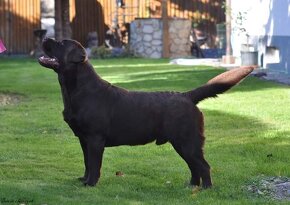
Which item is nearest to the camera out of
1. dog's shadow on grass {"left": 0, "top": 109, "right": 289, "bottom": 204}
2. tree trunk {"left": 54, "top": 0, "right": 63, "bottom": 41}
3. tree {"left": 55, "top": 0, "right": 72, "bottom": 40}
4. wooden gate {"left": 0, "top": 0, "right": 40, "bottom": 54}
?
dog's shadow on grass {"left": 0, "top": 109, "right": 289, "bottom": 204}

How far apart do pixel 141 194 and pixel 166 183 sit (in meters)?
0.54

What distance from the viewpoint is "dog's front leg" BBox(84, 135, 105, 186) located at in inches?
256

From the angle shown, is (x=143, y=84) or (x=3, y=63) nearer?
(x=143, y=84)

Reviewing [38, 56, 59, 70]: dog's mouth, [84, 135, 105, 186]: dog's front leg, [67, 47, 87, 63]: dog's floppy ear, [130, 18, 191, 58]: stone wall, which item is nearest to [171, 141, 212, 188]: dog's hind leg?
[84, 135, 105, 186]: dog's front leg

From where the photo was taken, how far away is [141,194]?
6332 millimetres

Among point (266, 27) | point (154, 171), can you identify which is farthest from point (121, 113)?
point (266, 27)

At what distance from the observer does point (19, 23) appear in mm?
31609

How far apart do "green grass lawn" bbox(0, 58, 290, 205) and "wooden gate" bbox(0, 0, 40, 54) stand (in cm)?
1744

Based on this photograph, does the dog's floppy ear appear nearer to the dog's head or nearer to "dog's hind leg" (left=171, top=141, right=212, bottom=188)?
the dog's head

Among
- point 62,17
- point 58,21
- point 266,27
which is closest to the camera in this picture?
point 266,27

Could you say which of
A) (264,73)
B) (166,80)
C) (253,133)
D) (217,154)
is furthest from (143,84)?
(217,154)

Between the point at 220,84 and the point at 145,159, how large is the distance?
180 cm

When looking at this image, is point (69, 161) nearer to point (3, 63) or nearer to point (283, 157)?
point (283, 157)

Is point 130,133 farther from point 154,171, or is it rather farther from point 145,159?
point 145,159
